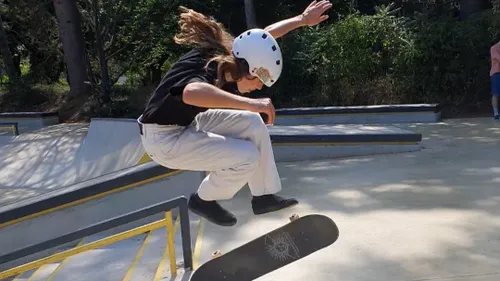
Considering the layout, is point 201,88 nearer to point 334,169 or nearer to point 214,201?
point 214,201

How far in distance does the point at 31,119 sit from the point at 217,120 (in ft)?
52.6

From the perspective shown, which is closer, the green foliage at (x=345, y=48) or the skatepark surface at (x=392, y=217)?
the skatepark surface at (x=392, y=217)

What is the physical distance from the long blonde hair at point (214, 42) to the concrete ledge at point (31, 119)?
15.6 metres

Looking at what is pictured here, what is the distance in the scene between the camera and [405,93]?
45.3ft

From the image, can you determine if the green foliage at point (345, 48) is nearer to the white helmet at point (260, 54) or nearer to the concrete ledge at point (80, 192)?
the concrete ledge at point (80, 192)

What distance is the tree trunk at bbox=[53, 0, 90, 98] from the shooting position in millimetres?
18844

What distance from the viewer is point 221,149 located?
10.6 feet

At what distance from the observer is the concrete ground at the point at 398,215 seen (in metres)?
3.80

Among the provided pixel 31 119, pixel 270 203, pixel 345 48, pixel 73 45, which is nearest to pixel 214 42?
pixel 270 203

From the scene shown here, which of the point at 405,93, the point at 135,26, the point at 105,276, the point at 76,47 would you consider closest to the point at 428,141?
the point at 405,93

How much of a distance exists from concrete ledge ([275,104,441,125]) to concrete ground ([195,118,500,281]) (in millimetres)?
3195

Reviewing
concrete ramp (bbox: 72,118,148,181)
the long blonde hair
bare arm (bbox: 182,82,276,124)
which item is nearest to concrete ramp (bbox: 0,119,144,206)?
concrete ramp (bbox: 72,118,148,181)

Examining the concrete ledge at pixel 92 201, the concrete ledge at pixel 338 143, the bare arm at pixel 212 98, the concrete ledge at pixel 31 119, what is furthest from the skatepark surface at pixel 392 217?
the concrete ledge at pixel 31 119

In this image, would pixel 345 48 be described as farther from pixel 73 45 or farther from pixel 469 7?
pixel 73 45
